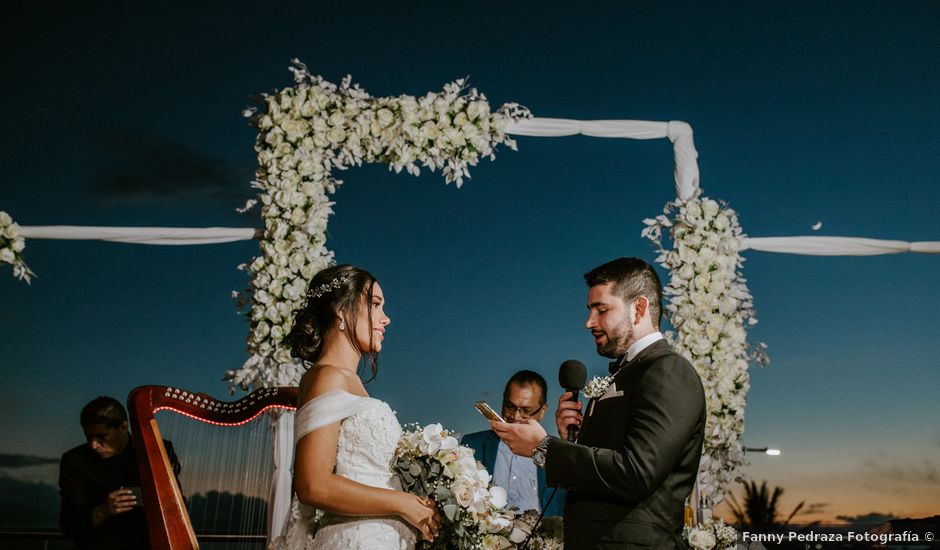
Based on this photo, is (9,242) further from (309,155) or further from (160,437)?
(160,437)

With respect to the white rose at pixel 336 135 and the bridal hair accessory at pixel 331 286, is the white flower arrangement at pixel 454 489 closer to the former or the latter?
the bridal hair accessory at pixel 331 286

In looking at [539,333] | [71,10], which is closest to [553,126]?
[539,333]

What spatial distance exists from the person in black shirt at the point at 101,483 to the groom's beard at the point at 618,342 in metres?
2.45

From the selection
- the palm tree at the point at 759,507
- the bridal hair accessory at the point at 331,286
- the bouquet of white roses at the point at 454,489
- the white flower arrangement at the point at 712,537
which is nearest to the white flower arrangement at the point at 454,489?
the bouquet of white roses at the point at 454,489

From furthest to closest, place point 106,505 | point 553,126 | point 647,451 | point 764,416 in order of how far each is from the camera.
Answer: point 764,416, point 553,126, point 106,505, point 647,451

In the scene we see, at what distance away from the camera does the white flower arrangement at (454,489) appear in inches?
105

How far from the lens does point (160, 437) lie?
2.72 metres

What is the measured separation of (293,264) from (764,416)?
174 inches

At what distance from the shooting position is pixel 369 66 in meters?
7.50

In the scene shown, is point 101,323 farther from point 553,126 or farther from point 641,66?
point 641,66

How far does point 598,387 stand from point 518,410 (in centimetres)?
179

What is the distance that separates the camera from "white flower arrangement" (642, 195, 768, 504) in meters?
4.07

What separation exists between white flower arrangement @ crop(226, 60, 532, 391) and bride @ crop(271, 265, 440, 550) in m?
1.18

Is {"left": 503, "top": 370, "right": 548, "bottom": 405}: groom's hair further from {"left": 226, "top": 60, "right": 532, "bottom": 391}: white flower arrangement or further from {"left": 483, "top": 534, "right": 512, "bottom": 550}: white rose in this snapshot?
{"left": 483, "top": 534, "right": 512, "bottom": 550}: white rose
